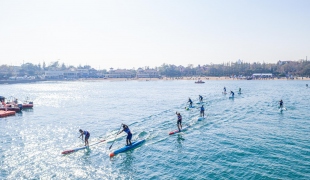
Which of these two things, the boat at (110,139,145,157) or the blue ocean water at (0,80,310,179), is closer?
the blue ocean water at (0,80,310,179)

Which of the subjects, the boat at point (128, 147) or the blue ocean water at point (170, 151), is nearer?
the blue ocean water at point (170, 151)

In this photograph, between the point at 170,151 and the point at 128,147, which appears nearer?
the point at 170,151

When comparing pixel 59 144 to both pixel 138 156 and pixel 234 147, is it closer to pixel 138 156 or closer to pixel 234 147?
pixel 138 156

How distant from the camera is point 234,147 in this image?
1038 inches

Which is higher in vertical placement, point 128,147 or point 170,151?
point 128,147

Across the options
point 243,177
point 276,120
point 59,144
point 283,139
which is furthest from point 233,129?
point 59,144

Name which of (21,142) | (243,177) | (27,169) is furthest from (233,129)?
(21,142)

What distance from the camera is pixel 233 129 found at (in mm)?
34031

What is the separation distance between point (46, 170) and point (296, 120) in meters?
37.0

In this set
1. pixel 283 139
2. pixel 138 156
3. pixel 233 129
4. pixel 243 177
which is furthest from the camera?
pixel 233 129

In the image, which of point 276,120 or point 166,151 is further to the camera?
point 276,120

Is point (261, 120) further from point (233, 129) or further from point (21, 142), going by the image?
point (21, 142)

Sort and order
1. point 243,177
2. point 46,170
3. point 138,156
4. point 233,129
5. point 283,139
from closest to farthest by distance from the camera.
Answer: point 243,177, point 46,170, point 138,156, point 283,139, point 233,129

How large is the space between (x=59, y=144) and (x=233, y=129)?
2311 centimetres
